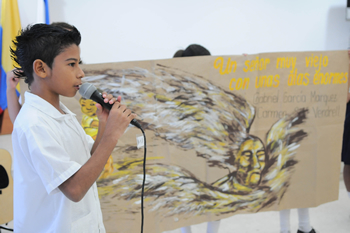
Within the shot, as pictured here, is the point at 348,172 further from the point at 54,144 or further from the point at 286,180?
the point at 54,144

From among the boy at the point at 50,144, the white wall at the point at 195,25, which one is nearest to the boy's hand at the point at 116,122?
the boy at the point at 50,144

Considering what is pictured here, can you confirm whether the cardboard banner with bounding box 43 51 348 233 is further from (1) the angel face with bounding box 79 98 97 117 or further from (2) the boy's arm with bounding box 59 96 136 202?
(2) the boy's arm with bounding box 59 96 136 202

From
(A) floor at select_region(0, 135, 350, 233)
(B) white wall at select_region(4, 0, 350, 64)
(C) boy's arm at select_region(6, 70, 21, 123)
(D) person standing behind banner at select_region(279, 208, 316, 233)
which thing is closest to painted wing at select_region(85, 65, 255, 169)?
(C) boy's arm at select_region(6, 70, 21, 123)

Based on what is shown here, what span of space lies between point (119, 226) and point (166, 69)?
2.72 ft

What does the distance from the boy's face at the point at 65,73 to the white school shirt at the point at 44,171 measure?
54 millimetres

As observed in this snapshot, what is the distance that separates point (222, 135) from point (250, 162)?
0.23 meters

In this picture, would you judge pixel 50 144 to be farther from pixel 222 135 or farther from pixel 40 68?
pixel 222 135

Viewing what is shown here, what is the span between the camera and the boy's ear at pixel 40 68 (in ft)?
2.27

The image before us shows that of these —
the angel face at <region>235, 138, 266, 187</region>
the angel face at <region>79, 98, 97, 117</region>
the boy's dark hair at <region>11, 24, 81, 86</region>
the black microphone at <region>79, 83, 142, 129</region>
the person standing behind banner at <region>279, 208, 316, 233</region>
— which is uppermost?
the boy's dark hair at <region>11, 24, 81, 86</region>

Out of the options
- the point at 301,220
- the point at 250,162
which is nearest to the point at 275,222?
the point at 301,220

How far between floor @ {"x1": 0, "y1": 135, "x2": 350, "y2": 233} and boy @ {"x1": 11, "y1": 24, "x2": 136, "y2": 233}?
1442 mm

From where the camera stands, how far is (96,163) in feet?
2.18

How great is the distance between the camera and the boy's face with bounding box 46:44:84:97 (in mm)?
708

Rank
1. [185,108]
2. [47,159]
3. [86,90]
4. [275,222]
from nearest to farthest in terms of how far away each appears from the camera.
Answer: [47,159], [86,90], [185,108], [275,222]
